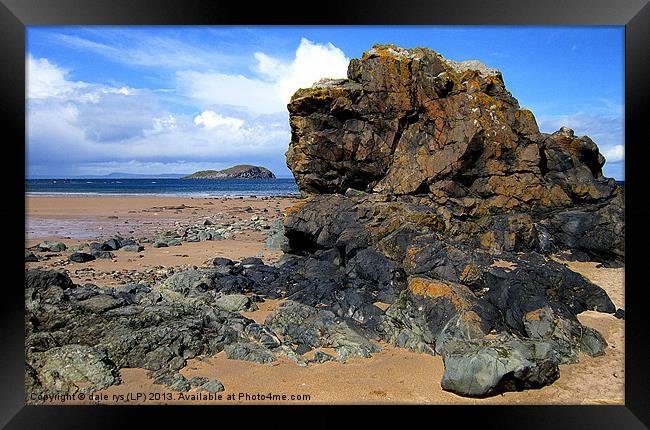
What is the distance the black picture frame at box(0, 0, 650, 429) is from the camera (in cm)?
435

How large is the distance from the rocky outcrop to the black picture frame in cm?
351

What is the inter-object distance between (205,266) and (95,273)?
8.70 ft

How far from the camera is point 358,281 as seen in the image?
8055 mm

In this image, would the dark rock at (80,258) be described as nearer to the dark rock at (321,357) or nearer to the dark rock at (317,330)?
the dark rock at (317,330)

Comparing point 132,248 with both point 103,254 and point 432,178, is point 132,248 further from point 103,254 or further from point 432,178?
point 432,178

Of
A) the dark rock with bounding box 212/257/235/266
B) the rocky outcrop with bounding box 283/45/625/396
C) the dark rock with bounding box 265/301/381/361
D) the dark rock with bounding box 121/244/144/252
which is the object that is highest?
the rocky outcrop with bounding box 283/45/625/396

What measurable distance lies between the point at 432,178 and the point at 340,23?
22.4 ft

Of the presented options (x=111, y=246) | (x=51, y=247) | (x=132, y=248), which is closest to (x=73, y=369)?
(x=132, y=248)

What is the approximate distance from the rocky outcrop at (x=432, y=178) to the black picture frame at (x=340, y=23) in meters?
3.51

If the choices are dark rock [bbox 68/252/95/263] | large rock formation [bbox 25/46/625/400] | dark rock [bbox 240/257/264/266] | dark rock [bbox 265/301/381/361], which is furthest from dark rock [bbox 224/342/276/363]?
dark rock [bbox 68/252/95/263]

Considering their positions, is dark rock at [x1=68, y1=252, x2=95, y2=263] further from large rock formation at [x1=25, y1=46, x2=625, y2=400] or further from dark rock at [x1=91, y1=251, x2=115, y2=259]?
large rock formation at [x1=25, y1=46, x2=625, y2=400]

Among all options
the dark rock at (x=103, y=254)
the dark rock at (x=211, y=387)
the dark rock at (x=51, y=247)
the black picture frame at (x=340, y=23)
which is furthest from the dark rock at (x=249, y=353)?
the dark rock at (x=51, y=247)
